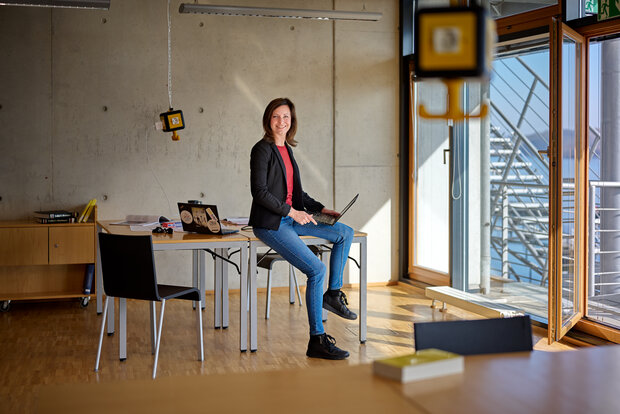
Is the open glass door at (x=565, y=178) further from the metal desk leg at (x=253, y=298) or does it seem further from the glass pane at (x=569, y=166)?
the metal desk leg at (x=253, y=298)

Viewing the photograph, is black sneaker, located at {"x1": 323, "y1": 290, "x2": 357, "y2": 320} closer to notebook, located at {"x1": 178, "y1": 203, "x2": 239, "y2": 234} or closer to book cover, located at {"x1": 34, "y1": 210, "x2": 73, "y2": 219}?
notebook, located at {"x1": 178, "y1": 203, "x2": 239, "y2": 234}

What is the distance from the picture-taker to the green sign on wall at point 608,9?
4656 mm

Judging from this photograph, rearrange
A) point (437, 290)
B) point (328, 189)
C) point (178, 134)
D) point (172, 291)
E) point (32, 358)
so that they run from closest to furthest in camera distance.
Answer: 1. point (172, 291)
2. point (32, 358)
3. point (437, 290)
4. point (178, 134)
5. point (328, 189)

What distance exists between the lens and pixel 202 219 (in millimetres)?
4758

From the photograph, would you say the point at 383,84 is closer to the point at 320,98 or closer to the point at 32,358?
the point at 320,98

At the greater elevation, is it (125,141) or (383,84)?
(383,84)

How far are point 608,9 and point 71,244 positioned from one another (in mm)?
4636

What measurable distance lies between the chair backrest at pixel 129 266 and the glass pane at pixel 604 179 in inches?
Answer: 125

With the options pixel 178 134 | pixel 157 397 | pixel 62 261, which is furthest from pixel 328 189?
pixel 157 397

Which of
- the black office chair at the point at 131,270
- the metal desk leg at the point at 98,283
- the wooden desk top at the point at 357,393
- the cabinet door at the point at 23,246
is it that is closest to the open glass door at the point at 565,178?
the black office chair at the point at 131,270

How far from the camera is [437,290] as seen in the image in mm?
6219

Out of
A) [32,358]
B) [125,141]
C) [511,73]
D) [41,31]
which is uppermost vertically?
[41,31]

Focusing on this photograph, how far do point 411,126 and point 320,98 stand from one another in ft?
3.33

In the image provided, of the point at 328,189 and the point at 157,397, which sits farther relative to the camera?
the point at 328,189
